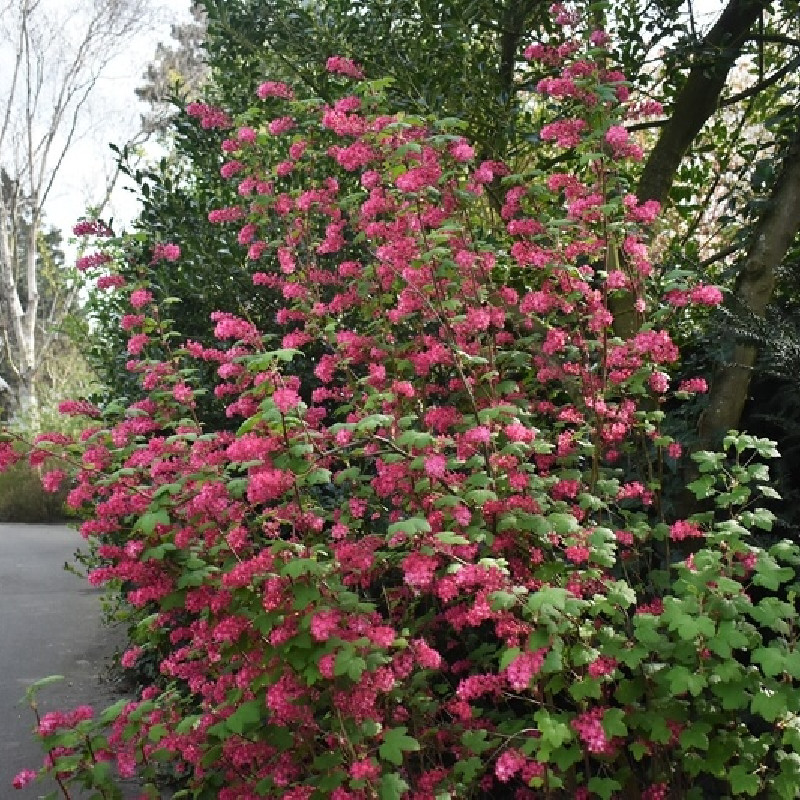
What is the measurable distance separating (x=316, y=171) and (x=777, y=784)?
12.6 ft

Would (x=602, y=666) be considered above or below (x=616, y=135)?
below

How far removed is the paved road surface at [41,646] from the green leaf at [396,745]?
1613 mm

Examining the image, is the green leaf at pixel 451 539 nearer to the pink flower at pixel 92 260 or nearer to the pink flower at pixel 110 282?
the pink flower at pixel 110 282

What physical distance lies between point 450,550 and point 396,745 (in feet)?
1.79

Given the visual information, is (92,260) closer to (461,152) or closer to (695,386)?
(461,152)

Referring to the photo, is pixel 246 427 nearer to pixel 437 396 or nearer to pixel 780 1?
pixel 437 396

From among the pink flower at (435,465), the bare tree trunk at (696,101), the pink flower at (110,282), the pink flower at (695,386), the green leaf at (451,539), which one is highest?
the bare tree trunk at (696,101)

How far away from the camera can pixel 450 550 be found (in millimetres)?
2484

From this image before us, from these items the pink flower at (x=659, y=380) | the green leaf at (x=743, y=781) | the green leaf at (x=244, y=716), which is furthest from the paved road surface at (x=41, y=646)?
the pink flower at (x=659, y=380)

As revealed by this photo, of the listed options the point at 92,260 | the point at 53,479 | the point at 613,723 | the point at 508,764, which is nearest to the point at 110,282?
the point at 92,260

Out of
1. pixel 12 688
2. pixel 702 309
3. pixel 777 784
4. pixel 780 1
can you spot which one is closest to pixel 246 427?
pixel 777 784

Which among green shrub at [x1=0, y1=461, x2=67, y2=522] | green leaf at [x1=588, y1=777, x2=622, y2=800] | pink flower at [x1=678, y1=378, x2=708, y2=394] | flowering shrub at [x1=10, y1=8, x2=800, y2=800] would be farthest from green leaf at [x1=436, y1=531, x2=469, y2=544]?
green shrub at [x1=0, y1=461, x2=67, y2=522]

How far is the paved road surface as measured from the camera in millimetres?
4543

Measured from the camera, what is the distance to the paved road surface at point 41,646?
4543 mm
